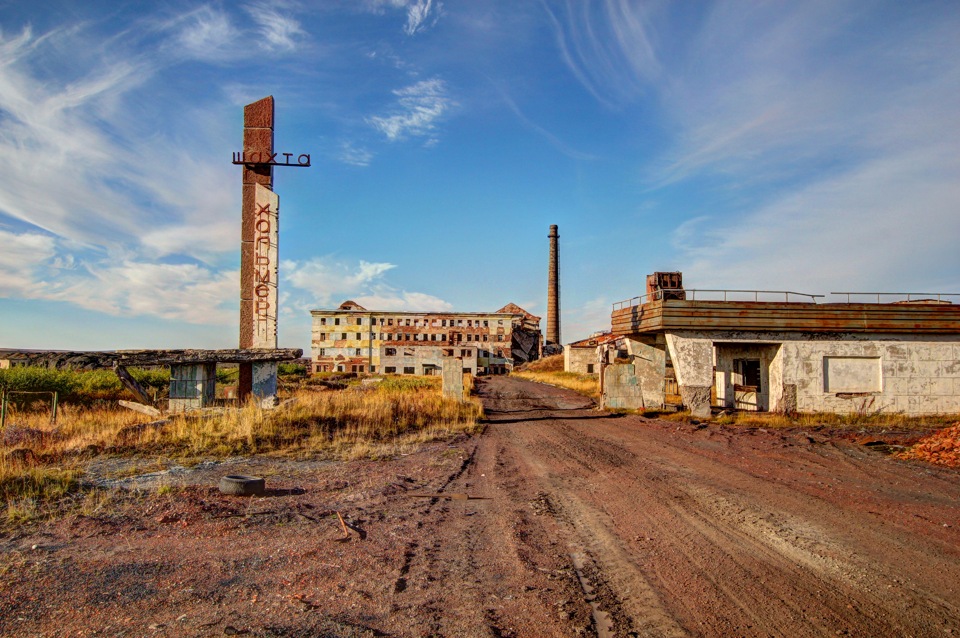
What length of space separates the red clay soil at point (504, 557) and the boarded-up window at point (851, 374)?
10.4 meters

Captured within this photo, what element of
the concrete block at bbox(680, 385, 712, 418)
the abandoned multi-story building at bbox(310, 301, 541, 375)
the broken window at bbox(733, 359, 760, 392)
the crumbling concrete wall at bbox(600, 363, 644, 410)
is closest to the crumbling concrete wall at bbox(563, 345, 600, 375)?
the abandoned multi-story building at bbox(310, 301, 541, 375)

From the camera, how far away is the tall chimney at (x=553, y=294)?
246 feet

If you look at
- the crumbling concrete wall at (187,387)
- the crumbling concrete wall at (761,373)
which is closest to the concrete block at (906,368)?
the crumbling concrete wall at (761,373)

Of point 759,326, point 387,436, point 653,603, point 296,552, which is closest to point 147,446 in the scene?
point 387,436

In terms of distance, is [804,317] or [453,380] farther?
[453,380]

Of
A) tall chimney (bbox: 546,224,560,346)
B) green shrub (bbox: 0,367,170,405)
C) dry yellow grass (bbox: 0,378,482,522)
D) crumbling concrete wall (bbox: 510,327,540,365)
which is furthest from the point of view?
crumbling concrete wall (bbox: 510,327,540,365)

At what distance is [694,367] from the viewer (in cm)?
1962

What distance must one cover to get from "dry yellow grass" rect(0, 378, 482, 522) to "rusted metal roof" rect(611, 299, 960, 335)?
8.12 m

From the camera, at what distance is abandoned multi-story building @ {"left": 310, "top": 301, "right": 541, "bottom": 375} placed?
75.6 m

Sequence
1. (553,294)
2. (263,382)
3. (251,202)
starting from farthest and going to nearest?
(553,294) → (251,202) → (263,382)

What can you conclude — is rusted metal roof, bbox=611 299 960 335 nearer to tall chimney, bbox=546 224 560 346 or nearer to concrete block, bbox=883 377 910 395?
concrete block, bbox=883 377 910 395

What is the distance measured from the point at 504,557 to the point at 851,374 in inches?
756

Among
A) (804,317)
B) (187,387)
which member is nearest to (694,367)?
(804,317)

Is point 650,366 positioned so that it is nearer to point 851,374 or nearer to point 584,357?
point 851,374
